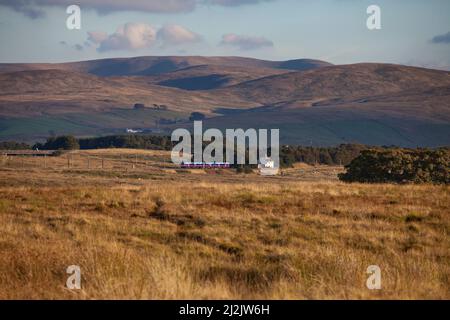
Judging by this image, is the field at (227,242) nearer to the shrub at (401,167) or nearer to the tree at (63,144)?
the shrub at (401,167)

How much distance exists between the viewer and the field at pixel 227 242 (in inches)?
446

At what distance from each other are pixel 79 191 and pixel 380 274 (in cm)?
1569

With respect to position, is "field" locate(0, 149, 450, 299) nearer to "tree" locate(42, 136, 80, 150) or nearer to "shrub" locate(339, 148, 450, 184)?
"shrub" locate(339, 148, 450, 184)

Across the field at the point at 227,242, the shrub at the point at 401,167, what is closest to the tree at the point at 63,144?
the shrub at the point at 401,167

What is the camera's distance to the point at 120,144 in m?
120

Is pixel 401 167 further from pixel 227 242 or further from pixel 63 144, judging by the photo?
pixel 63 144

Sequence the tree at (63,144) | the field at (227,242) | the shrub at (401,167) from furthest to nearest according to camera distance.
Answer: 1. the tree at (63,144)
2. the shrub at (401,167)
3. the field at (227,242)

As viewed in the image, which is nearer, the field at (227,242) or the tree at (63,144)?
the field at (227,242)

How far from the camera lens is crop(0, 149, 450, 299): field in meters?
11.3

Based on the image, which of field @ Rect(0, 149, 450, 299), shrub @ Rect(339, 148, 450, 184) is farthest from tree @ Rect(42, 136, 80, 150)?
field @ Rect(0, 149, 450, 299)

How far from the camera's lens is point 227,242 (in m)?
16.6

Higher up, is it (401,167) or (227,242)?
(401,167)

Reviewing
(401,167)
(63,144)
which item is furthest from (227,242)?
(63,144)
